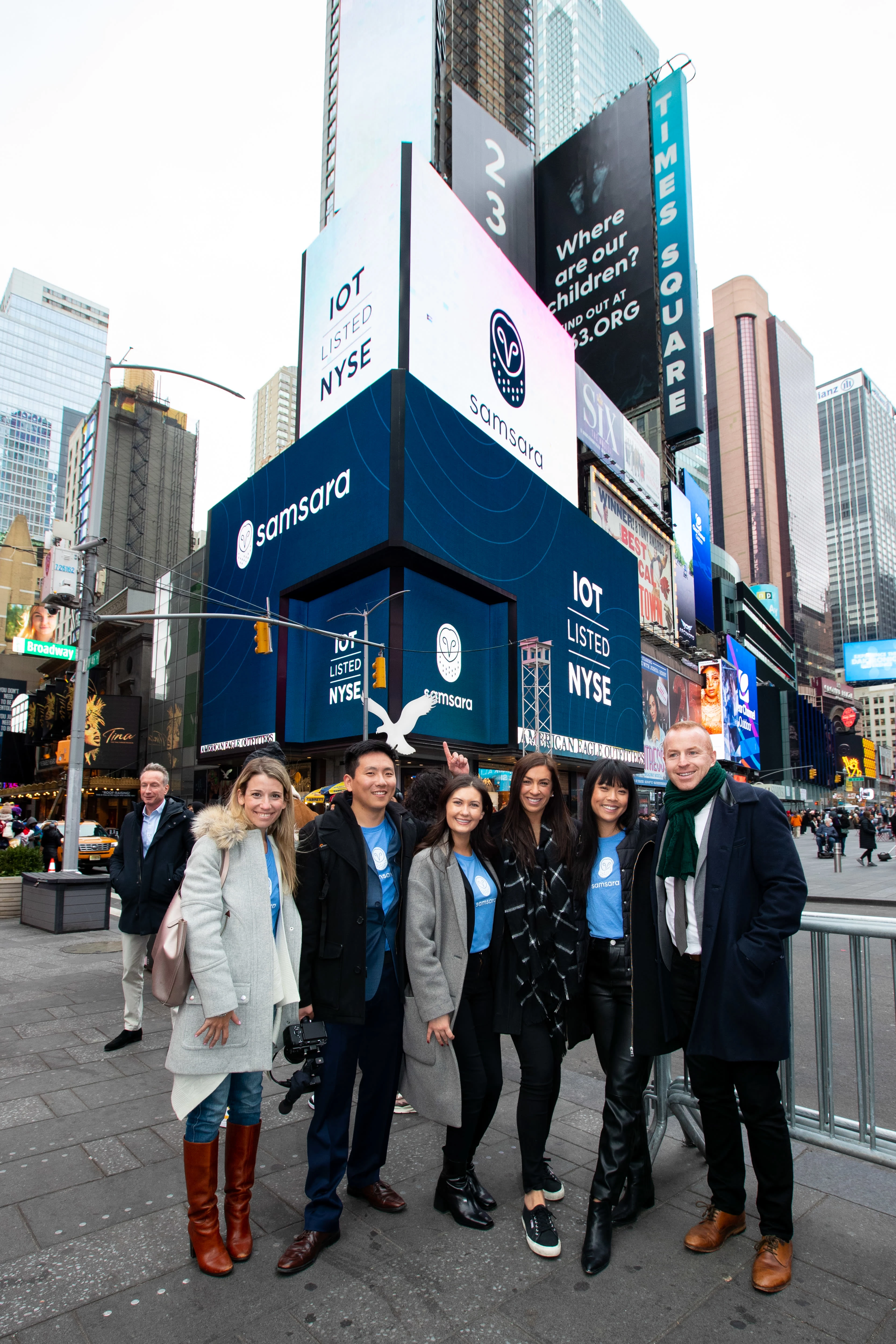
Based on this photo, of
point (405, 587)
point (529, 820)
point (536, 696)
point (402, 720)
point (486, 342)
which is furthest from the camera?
point (486, 342)

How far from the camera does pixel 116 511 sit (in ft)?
224

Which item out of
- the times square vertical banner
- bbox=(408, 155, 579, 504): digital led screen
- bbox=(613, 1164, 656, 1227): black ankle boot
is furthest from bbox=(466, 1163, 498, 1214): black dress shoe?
the times square vertical banner

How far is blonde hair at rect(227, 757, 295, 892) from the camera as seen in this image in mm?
3217

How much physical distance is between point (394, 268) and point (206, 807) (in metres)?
31.4

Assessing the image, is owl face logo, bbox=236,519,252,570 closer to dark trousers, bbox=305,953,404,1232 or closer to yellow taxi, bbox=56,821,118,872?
yellow taxi, bbox=56,821,118,872

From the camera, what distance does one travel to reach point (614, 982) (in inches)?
131

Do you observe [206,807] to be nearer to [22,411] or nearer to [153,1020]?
[153,1020]

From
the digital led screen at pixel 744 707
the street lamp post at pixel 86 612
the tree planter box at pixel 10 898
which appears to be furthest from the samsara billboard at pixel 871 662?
the tree planter box at pixel 10 898

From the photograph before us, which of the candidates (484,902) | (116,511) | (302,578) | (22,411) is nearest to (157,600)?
(116,511)

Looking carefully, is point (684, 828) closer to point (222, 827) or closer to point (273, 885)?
point (273, 885)

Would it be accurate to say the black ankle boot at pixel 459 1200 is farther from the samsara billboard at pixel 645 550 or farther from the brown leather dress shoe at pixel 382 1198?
the samsara billboard at pixel 645 550

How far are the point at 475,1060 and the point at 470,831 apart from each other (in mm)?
981

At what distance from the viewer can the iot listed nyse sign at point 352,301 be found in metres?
30.1

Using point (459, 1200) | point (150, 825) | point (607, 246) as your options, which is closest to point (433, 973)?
point (459, 1200)
